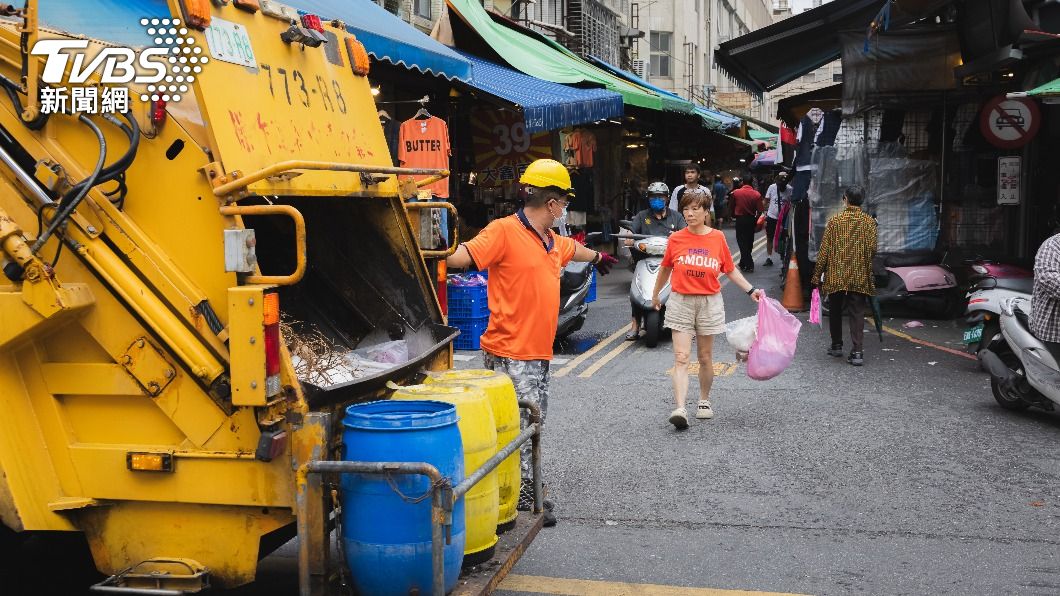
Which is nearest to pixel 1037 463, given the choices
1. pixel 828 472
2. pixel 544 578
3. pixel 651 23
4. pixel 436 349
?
pixel 828 472

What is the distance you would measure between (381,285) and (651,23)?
135ft

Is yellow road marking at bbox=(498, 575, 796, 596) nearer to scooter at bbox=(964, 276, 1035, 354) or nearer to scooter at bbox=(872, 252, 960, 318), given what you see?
scooter at bbox=(964, 276, 1035, 354)

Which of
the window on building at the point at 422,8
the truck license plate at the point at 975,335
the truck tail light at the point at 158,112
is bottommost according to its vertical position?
the truck license plate at the point at 975,335

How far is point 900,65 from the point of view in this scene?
47.8 ft

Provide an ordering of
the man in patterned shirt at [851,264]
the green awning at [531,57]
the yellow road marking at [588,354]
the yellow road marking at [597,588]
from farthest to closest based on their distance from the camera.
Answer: the green awning at [531,57], the man in patterned shirt at [851,264], the yellow road marking at [588,354], the yellow road marking at [597,588]

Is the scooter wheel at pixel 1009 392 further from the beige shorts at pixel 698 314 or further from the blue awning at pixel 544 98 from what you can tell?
the blue awning at pixel 544 98

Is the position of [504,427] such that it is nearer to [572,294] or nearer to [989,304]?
[989,304]

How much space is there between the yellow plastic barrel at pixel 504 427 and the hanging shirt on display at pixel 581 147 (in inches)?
481

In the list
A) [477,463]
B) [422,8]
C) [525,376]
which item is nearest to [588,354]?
[525,376]

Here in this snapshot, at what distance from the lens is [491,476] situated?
4188 mm

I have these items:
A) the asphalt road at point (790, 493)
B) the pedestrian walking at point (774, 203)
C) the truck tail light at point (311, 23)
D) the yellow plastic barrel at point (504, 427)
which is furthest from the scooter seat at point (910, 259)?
the truck tail light at point (311, 23)

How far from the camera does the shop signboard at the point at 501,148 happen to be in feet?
49.9

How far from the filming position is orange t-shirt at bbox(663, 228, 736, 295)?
26.6 feet

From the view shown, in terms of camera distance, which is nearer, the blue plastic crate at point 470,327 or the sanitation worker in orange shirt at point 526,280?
the sanitation worker in orange shirt at point 526,280
